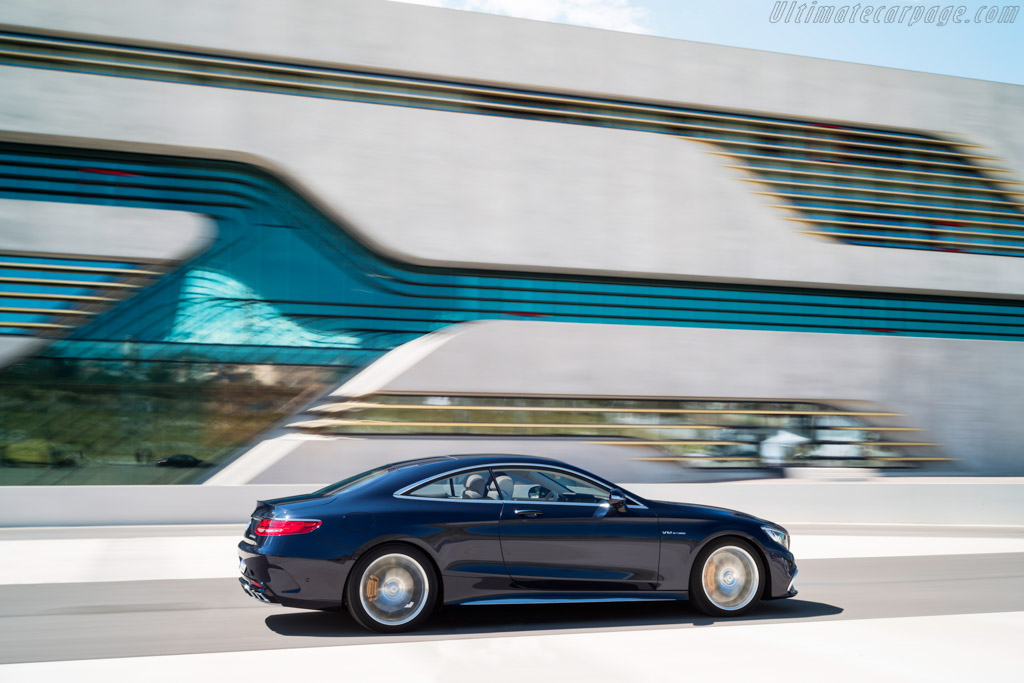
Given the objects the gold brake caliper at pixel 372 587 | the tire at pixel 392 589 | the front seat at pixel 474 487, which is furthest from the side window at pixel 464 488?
the gold brake caliper at pixel 372 587

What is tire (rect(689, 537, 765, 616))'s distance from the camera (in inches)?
264

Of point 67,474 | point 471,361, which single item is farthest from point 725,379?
point 67,474

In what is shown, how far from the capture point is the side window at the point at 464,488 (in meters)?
6.47

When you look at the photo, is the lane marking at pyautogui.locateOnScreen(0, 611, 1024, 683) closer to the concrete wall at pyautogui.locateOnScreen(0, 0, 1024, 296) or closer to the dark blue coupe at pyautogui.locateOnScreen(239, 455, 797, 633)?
the dark blue coupe at pyautogui.locateOnScreen(239, 455, 797, 633)

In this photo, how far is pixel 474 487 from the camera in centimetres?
659

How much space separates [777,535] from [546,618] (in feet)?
6.63

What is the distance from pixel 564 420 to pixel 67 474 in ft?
30.1

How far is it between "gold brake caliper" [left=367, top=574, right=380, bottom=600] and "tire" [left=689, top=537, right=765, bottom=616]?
2470 mm

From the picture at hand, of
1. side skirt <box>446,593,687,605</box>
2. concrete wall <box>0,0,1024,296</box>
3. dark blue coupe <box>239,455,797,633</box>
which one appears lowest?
side skirt <box>446,593,687,605</box>

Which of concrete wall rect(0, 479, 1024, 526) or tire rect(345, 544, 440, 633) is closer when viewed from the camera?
tire rect(345, 544, 440, 633)

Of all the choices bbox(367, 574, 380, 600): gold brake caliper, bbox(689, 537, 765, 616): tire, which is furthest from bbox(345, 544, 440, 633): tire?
bbox(689, 537, 765, 616): tire

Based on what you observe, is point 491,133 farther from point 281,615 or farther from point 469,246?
point 281,615

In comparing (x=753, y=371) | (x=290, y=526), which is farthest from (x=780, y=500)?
(x=290, y=526)

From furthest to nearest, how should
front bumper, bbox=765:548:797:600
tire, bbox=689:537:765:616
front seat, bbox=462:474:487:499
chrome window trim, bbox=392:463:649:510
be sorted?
front bumper, bbox=765:548:797:600
tire, bbox=689:537:765:616
front seat, bbox=462:474:487:499
chrome window trim, bbox=392:463:649:510
